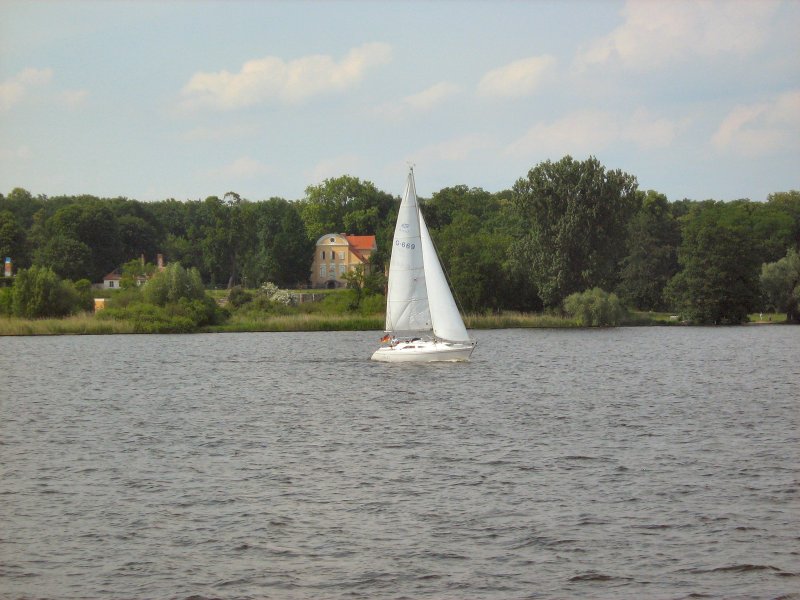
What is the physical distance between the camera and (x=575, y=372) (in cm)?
5591

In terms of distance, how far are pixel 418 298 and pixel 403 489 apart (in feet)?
107

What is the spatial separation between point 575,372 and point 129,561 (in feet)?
132

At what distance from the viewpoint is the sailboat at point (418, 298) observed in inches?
2218

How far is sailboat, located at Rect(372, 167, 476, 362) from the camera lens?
56.3 meters

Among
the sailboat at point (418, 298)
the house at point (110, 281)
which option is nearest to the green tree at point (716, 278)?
the sailboat at point (418, 298)

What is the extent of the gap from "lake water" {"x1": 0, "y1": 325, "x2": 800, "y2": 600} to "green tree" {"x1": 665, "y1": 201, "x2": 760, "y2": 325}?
6091 centimetres

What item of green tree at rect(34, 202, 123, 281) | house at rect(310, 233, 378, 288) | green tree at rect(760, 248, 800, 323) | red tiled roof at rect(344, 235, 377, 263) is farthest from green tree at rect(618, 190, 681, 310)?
green tree at rect(34, 202, 123, 281)

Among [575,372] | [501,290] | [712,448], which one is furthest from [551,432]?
[501,290]

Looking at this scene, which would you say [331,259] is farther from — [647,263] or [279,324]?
[279,324]

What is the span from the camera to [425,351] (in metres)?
56.0

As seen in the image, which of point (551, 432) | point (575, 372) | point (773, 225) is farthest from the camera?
point (773, 225)

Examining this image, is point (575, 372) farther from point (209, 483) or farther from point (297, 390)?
point (209, 483)

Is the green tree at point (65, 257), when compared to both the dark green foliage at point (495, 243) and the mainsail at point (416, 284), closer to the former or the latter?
the dark green foliage at point (495, 243)

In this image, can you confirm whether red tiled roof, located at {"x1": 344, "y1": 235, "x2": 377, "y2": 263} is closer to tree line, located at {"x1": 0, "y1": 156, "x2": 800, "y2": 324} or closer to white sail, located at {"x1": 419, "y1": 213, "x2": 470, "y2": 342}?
tree line, located at {"x1": 0, "y1": 156, "x2": 800, "y2": 324}
